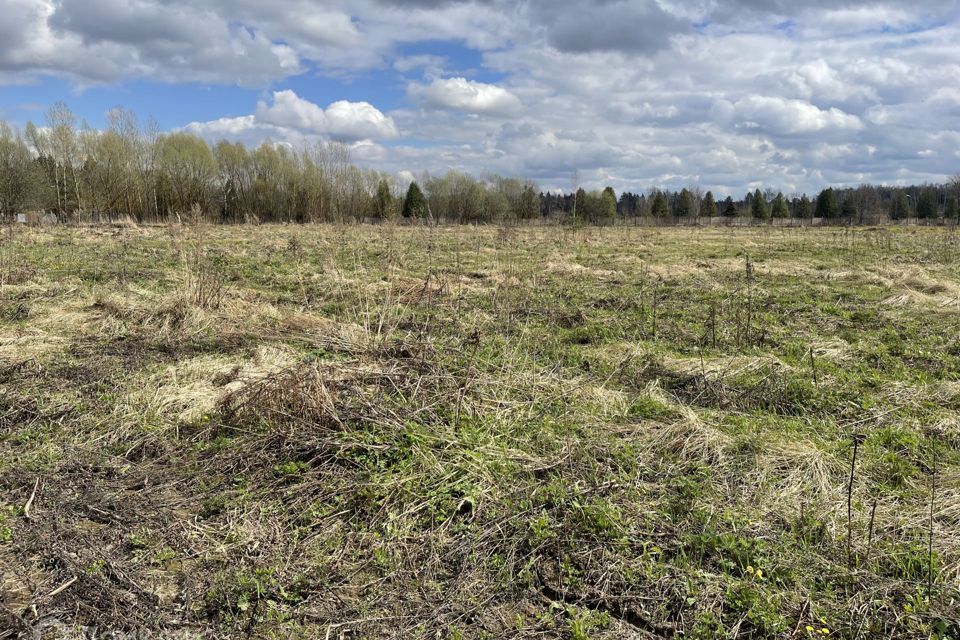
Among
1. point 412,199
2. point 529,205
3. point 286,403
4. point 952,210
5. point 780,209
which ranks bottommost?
point 286,403

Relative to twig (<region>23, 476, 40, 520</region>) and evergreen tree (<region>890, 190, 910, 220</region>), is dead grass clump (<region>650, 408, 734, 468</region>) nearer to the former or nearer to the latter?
twig (<region>23, 476, 40, 520</region>)

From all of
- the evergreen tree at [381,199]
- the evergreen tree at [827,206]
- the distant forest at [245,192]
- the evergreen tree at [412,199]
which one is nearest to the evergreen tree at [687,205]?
the distant forest at [245,192]

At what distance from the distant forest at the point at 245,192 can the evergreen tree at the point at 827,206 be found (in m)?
0.10

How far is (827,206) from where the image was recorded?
6075 centimetres

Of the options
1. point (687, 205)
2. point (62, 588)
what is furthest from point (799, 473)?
point (687, 205)

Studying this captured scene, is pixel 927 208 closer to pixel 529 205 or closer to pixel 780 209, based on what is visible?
pixel 780 209

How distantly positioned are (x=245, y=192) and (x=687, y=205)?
4312cm

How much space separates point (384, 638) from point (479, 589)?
49 cm

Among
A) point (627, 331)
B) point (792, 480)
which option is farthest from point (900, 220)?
point (792, 480)

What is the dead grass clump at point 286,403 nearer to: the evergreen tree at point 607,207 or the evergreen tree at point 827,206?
the evergreen tree at point 607,207

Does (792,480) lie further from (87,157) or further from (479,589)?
(87,157)

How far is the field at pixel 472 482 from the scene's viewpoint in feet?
8.40

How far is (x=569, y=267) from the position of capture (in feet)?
43.2

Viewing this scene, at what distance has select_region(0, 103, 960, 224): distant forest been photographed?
117 feet
